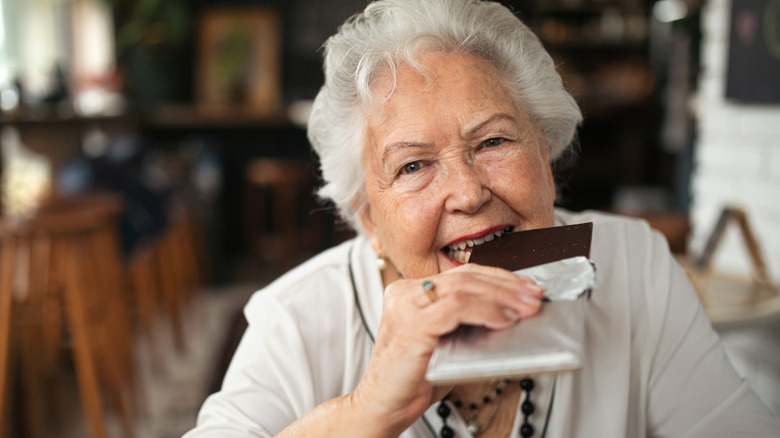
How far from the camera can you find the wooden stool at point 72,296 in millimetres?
2549

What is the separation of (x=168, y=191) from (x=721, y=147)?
306cm

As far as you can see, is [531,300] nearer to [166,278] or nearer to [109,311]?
[109,311]

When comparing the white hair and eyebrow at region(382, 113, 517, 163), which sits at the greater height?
the white hair

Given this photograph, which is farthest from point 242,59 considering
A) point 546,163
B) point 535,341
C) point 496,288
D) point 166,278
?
point 535,341

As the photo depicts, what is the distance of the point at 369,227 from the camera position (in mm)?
1223

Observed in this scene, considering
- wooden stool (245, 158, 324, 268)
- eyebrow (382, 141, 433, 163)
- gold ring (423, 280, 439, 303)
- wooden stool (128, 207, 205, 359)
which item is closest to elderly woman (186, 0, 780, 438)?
eyebrow (382, 141, 433, 163)

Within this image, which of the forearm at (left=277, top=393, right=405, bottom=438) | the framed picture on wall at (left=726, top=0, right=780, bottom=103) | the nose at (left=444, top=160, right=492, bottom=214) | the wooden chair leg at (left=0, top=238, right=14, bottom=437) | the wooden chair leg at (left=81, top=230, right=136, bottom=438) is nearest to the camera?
the forearm at (left=277, top=393, right=405, bottom=438)

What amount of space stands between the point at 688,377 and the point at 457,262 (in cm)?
44

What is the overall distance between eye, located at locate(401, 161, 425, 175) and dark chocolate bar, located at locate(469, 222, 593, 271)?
0.18m

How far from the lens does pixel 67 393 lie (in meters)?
3.46

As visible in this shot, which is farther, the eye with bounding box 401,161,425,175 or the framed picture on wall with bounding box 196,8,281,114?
the framed picture on wall with bounding box 196,8,281,114

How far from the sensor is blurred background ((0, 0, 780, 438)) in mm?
2225

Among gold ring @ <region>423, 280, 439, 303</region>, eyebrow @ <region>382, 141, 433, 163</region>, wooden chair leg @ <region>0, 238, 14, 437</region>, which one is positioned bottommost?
wooden chair leg @ <region>0, 238, 14, 437</region>

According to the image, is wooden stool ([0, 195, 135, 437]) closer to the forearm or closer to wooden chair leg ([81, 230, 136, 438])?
wooden chair leg ([81, 230, 136, 438])
